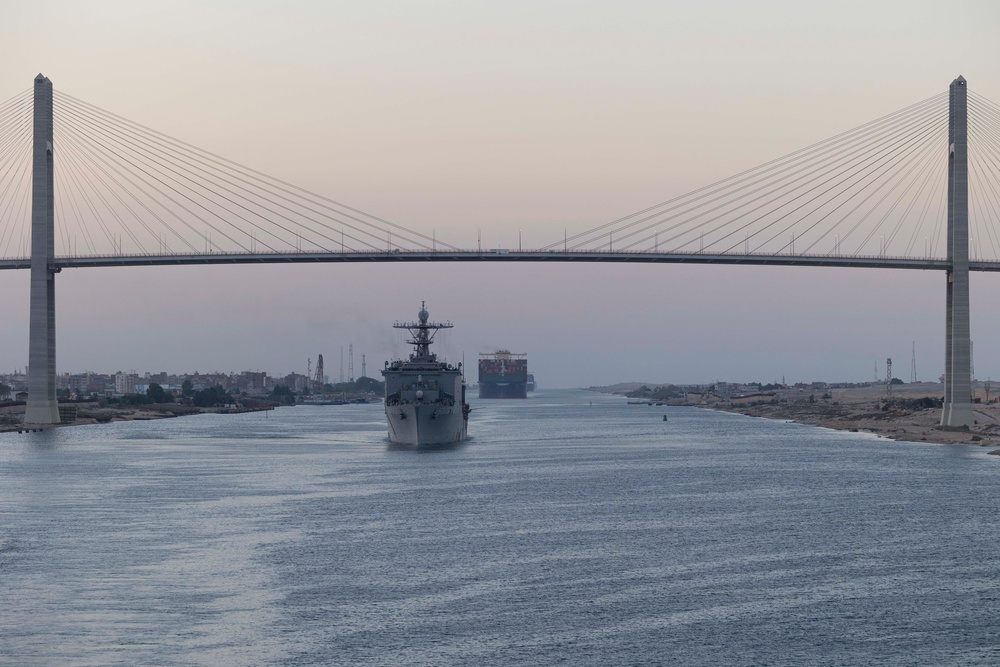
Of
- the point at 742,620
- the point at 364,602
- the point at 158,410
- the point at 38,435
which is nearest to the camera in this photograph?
the point at 742,620

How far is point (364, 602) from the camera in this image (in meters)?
22.8

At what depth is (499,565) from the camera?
2644cm

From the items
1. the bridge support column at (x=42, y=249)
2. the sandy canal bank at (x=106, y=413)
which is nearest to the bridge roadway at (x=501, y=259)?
the bridge support column at (x=42, y=249)

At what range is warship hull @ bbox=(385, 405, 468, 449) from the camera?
221ft

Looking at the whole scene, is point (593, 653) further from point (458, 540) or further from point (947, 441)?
point (947, 441)

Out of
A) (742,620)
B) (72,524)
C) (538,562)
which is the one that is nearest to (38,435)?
(72,524)

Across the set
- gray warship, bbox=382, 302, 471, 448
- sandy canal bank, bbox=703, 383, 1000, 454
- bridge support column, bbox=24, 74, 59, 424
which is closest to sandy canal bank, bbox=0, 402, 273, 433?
bridge support column, bbox=24, 74, 59, 424

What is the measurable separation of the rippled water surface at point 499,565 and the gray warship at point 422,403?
15.2 m

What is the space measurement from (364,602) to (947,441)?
5287 centimetres

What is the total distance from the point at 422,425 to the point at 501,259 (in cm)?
1289

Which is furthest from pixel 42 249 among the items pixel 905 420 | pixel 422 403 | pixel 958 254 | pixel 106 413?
pixel 905 420

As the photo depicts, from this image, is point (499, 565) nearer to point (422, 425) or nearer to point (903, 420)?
point (422, 425)

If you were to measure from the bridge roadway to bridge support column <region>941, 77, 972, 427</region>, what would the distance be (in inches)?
52.8

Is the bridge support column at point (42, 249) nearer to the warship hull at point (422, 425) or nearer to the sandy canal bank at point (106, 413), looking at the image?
the sandy canal bank at point (106, 413)
